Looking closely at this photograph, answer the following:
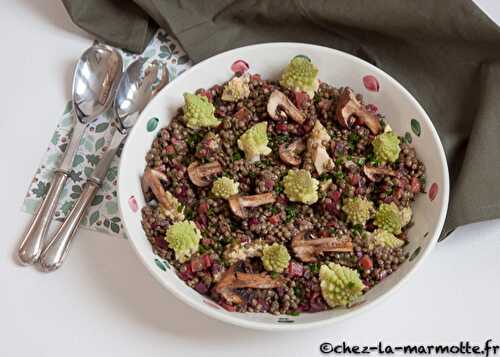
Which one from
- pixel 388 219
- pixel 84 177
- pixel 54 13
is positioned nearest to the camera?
pixel 388 219

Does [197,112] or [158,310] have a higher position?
[197,112]

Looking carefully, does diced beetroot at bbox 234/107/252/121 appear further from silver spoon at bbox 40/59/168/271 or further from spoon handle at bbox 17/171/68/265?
spoon handle at bbox 17/171/68/265

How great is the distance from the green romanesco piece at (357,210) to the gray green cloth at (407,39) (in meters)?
0.21

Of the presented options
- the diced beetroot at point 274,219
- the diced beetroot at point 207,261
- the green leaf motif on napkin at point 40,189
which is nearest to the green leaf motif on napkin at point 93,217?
the green leaf motif on napkin at point 40,189

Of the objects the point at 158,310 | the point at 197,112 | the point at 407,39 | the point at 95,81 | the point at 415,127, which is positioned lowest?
the point at 158,310

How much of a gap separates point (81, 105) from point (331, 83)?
0.65 m

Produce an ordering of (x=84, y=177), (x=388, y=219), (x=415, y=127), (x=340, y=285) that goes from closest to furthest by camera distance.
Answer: (x=340, y=285) → (x=388, y=219) → (x=415, y=127) → (x=84, y=177)

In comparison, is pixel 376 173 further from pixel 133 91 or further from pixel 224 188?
pixel 133 91

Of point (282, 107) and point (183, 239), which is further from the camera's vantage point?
point (282, 107)

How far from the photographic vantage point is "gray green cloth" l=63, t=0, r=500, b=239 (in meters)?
1.61

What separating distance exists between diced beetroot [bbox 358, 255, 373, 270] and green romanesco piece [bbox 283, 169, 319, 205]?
0.17 meters

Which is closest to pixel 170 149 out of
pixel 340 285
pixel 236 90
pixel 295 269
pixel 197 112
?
pixel 197 112

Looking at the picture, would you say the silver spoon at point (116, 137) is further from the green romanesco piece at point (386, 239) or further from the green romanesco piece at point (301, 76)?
the green romanesco piece at point (386, 239)

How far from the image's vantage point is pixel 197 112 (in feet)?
5.30
